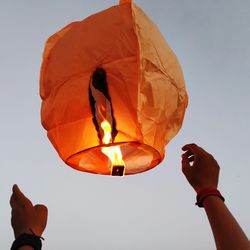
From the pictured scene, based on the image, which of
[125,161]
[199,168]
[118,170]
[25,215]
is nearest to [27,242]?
[25,215]

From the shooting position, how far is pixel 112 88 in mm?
1573

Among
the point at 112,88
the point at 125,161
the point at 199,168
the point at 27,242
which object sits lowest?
the point at 27,242

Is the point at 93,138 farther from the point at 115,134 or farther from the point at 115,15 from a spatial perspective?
the point at 115,15

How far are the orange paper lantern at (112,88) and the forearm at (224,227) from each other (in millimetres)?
313

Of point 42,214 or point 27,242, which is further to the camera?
point 42,214

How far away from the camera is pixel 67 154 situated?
1672mm

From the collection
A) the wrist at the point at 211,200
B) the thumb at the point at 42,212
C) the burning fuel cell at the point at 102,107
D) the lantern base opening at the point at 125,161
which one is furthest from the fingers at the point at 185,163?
the thumb at the point at 42,212

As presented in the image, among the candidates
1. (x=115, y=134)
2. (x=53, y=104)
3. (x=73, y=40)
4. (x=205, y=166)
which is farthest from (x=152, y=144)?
(x=73, y=40)

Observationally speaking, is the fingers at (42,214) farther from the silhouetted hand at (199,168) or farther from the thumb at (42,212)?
the silhouetted hand at (199,168)

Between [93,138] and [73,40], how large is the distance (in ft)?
1.35

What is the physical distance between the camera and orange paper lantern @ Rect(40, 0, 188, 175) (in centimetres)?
154

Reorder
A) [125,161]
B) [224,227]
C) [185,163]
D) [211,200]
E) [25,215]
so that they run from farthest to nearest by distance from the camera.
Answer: [125,161] → [185,163] → [25,215] → [211,200] → [224,227]

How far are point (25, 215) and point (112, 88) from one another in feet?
1.95

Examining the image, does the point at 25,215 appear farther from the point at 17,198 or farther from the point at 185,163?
the point at 185,163
